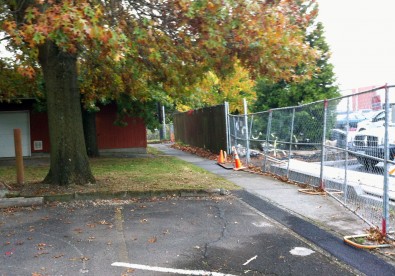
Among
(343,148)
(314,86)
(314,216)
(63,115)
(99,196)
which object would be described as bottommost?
(314,216)

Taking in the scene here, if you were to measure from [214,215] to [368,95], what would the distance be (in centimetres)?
329

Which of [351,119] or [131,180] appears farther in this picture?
[131,180]

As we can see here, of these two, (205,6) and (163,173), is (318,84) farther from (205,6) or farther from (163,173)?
(205,6)

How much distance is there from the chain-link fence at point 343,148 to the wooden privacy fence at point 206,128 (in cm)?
421

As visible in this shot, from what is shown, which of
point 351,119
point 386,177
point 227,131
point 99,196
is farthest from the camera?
point 227,131

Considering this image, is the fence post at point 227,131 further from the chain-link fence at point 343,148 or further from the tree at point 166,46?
the tree at point 166,46

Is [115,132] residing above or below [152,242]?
above

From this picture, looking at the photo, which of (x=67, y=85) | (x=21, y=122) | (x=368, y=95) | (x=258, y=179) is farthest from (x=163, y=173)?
(x=21, y=122)

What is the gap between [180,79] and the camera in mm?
10594

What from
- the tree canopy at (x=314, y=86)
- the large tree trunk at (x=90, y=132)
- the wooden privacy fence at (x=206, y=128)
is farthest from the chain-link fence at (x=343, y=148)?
the large tree trunk at (x=90, y=132)

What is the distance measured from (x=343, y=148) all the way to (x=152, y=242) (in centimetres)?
415

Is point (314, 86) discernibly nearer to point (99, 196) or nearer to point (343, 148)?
point (343, 148)

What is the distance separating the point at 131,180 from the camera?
10.9 metres

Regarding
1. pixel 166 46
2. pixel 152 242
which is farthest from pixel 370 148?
pixel 166 46
